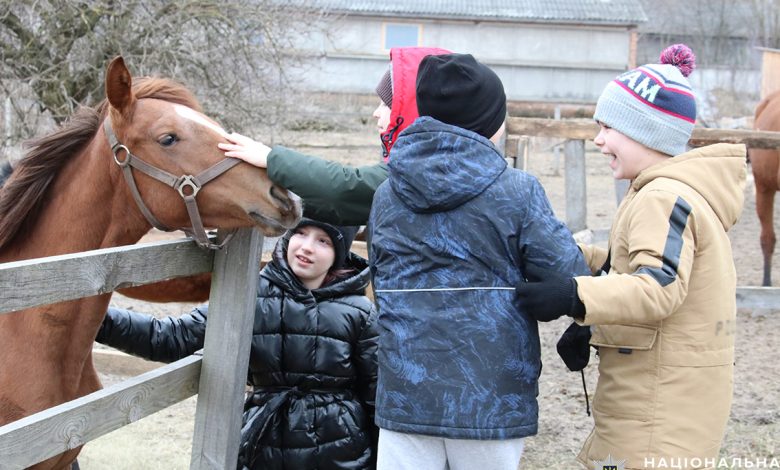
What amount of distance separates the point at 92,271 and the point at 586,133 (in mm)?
4838

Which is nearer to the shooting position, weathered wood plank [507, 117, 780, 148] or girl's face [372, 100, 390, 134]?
girl's face [372, 100, 390, 134]

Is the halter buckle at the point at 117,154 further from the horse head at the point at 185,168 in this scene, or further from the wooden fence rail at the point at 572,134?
the wooden fence rail at the point at 572,134

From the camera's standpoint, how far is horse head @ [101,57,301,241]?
7.66ft

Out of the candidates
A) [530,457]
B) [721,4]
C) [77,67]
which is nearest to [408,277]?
[530,457]

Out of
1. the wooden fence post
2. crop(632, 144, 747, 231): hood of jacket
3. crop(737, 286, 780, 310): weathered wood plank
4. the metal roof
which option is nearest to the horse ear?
crop(632, 144, 747, 231): hood of jacket

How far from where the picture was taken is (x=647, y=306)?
78.8 inches

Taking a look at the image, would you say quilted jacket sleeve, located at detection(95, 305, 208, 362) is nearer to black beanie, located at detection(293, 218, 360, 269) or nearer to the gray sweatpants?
black beanie, located at detection(293, 218, 360, 269)

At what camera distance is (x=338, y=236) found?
2.67m

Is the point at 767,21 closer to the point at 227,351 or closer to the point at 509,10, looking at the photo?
the point at 509,10

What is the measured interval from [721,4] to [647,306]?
43.9 metres

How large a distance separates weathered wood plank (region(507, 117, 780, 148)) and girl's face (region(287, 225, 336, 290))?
353cm

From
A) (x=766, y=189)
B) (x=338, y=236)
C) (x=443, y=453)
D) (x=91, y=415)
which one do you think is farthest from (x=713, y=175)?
(x=766, y=189)

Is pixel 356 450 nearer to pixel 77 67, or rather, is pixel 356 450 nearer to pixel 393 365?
pixel 393 365

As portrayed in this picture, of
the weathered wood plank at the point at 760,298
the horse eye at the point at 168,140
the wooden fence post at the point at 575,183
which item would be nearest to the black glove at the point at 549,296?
the horse eye at the point at 168,140
